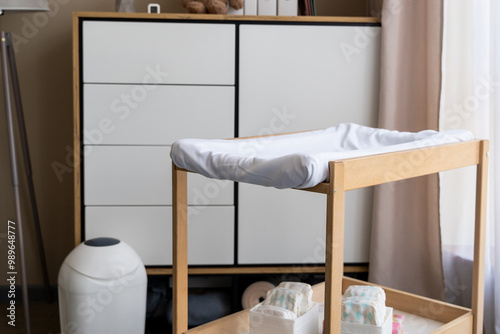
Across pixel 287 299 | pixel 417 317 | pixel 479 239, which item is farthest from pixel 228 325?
pixel 479 239

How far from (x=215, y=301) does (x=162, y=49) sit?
103cm

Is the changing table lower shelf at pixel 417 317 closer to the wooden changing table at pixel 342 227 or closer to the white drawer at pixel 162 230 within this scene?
the wooden changing table at pixel 342 227

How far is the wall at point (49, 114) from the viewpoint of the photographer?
2.63 metres

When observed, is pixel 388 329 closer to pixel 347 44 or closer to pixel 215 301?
pixel 215 301

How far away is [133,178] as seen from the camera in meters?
2.24

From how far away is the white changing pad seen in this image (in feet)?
3.91

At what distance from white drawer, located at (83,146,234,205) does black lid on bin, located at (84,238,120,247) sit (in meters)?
0.15

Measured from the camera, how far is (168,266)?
7.50 feet

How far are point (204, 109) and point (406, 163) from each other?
102 cm

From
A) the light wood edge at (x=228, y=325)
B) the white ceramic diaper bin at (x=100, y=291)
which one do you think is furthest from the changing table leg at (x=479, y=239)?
the white ceramic diaper bin at (x=100, y=291)

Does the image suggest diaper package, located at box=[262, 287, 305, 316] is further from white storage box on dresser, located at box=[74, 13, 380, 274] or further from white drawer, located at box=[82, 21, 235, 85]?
white drawer, located at box=[82, 21, 235, 85]

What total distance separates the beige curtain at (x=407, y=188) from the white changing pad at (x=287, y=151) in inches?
16.3

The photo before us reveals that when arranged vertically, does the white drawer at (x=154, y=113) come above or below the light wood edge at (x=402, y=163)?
above

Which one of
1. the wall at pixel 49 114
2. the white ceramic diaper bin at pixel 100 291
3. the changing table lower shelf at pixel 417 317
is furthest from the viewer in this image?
the wall at pixel 49 114
